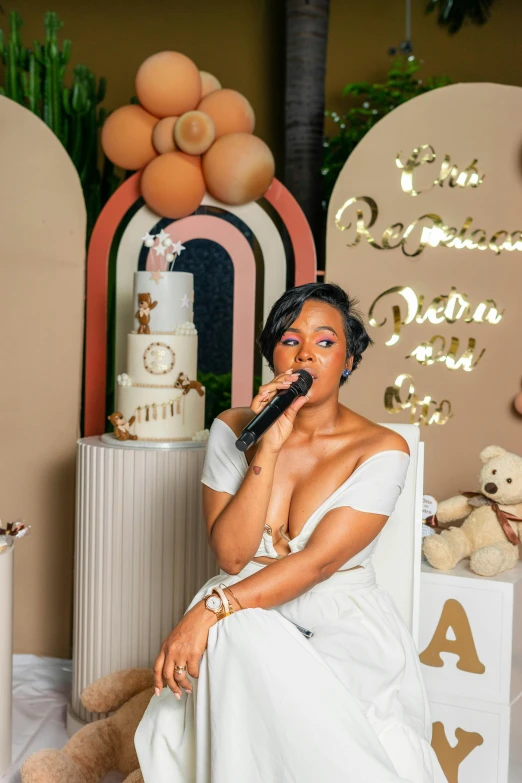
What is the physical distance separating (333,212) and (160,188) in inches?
27.1

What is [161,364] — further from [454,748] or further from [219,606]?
[454,748]

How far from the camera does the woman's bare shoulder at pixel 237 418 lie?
2.28 metres

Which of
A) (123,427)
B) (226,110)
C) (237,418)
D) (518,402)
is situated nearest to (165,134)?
(226,110)

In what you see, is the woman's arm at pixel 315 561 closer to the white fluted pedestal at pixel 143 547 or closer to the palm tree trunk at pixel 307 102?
the white fluted pedestal at pixel 143 547

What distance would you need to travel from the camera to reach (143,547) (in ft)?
9.87

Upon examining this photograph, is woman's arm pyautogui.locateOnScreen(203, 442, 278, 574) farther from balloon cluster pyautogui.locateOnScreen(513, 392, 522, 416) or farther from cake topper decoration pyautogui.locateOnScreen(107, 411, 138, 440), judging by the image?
balloon cluster pyautogui.locateOnScreen(513, 392, 522, 416)

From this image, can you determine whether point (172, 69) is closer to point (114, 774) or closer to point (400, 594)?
point (400, 594)

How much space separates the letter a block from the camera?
2678 mm

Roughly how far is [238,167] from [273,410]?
1757 millimetres

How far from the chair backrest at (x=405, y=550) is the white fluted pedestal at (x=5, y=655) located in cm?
121

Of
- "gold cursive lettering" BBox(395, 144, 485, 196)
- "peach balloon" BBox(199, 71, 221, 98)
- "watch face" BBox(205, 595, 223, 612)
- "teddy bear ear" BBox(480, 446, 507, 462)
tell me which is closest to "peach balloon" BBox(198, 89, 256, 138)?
"peach balloon" BBox(199, 71, 221, 98)

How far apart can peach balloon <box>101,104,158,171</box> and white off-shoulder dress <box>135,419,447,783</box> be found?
159 centimetres

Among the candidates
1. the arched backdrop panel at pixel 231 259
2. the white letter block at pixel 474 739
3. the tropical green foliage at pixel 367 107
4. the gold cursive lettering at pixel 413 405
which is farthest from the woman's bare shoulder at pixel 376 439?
the tropical green foliage at pixel 367 107

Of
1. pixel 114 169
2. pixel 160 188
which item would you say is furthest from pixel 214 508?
pixel 114 169
